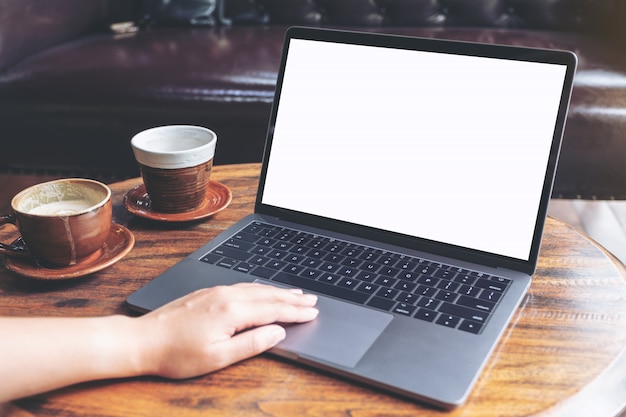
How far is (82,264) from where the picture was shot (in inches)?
27.8

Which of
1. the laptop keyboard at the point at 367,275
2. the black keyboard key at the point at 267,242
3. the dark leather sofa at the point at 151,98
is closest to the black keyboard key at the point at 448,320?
the laptop keyboard at the point at 367,275

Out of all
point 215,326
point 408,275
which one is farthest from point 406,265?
point 215,326

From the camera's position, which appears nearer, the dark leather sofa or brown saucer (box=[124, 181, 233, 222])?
brown saucer (box=[124, 181, 233, 222])

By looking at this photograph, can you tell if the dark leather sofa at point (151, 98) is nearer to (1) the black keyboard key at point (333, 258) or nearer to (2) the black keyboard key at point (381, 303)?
(1) the black keyboard key at point (333, 258)

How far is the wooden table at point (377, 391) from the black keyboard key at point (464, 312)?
3 cm

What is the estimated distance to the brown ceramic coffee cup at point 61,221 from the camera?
0.66 m

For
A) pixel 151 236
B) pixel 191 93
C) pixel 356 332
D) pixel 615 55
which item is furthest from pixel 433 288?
pixel 615 55

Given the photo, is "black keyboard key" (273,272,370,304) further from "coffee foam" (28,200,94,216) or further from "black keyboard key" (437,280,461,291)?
"coffee foam" (28,200,94,216)

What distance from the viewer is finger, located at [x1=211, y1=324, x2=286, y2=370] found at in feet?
1.79

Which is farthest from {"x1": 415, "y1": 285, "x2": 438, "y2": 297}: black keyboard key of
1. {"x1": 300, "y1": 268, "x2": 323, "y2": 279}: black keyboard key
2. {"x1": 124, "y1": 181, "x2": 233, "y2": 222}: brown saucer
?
{"x1": 124, "y1": 181, "x2": 233, "y2": 222}: brown saucer

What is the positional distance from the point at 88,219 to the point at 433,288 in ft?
1.21

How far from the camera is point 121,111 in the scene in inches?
62.3

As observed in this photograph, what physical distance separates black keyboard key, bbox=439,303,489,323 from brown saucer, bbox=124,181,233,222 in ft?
1.16

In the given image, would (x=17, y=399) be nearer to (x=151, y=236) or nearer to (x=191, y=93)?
(x=151, y=236)
